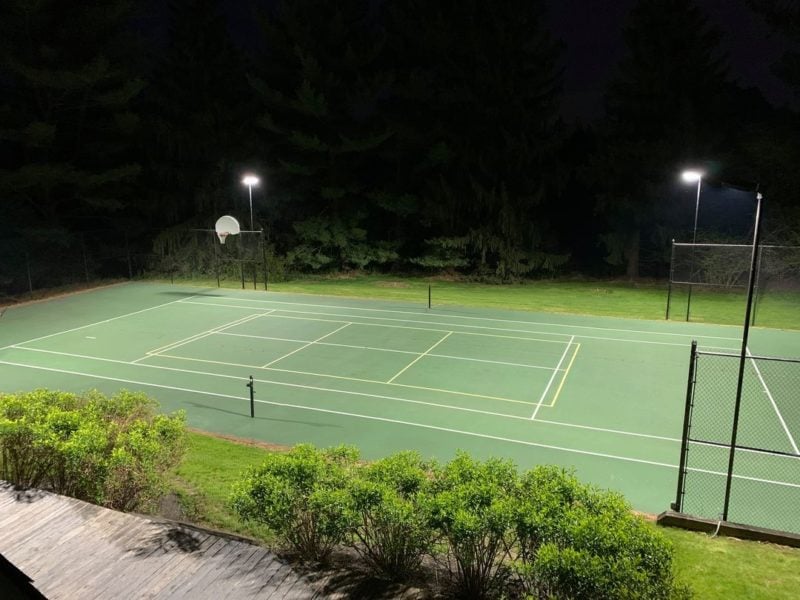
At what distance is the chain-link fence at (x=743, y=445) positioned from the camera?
7.18m

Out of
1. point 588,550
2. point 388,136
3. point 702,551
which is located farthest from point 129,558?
point 388,136

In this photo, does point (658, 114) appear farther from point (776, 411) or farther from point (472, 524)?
point (472, 524)

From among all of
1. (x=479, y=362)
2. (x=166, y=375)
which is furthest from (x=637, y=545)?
(x=166, y=375)

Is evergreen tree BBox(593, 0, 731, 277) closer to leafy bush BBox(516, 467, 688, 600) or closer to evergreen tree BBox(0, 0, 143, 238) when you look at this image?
evergreen tree BBox(0, 0, 143, 238)

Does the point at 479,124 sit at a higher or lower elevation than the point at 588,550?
higher

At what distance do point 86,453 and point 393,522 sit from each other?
3.42 meters

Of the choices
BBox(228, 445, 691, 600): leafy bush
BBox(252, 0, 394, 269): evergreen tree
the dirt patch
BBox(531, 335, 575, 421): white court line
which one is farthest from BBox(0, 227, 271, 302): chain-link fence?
BBox(228, 445, 691, 600): leafy bush

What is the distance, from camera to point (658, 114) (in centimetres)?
2778

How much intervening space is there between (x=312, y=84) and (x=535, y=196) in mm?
12602

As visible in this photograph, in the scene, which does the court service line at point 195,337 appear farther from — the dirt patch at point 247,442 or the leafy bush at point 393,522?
the leafy bush at point 393,522

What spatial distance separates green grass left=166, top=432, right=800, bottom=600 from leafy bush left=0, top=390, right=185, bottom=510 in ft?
2.08

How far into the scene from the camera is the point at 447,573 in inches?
193

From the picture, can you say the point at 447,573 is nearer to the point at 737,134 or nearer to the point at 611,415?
the point at 611,415

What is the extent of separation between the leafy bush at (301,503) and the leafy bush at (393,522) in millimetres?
157
